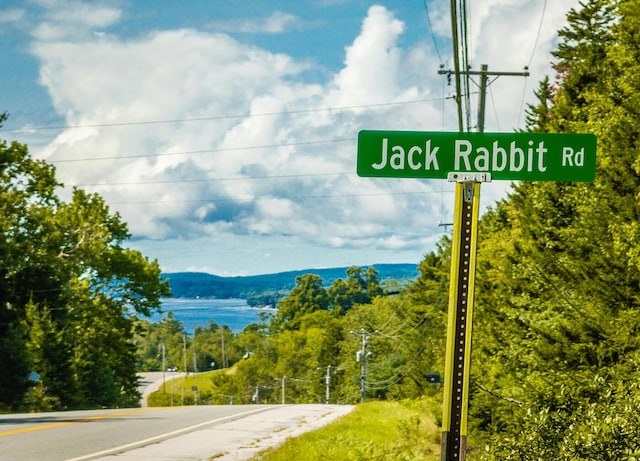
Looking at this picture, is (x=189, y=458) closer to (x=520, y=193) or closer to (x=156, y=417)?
(x=156, y=417)

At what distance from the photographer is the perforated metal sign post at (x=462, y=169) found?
429cm

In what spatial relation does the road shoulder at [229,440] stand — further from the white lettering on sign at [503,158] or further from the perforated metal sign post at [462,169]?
the white lettering on sign at [503,158]

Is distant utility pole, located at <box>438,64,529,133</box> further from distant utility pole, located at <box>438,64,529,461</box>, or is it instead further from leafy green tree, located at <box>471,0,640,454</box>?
distant utility pole, located at <box>438,64,529,461</box>

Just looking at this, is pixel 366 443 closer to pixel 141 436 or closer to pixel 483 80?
pixel 141 436

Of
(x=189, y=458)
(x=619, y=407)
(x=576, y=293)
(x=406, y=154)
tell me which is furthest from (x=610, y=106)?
(x=406, y=154)

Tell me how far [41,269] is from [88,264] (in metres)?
3.24

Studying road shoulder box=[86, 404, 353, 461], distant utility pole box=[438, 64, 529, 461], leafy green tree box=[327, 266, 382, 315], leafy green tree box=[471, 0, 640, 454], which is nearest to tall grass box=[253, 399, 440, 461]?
road shoulder box=[86, 404, 353, 461]

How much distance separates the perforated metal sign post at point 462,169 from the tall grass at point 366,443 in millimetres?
9992

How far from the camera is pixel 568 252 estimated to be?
64.8 ft

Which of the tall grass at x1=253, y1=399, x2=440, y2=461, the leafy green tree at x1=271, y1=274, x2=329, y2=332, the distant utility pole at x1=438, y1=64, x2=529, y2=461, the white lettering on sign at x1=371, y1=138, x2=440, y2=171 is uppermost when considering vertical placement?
the leafy green tree at x1=271, y1=274, x2=329, y2=332

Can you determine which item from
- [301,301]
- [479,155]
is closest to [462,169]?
[479,155]

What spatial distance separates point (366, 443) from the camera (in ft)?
57.9

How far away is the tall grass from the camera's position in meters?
14.9

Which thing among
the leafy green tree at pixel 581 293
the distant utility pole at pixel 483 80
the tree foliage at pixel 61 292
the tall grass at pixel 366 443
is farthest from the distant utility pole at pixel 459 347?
the tree foliage at pixel 61 292
